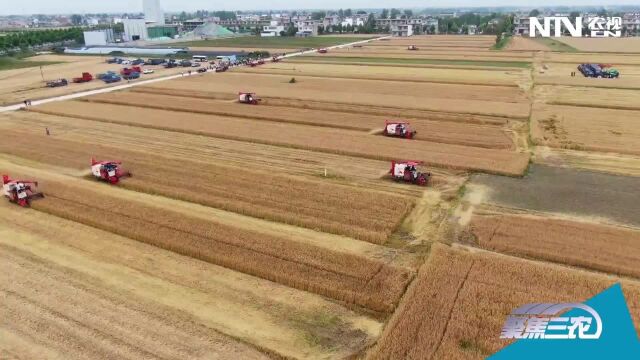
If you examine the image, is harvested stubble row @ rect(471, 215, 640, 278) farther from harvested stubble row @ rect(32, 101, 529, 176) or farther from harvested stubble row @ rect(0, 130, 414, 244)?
harvested stubble row @ rect(32, 101, 529, 176)

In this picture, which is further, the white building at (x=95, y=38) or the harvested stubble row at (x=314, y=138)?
the white building at (x=95, y=38)

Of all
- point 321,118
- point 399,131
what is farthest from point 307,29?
point 399,131

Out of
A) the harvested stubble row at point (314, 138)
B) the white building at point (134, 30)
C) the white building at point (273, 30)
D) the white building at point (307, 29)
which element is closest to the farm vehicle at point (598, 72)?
the harvested stubble row at point (314, 138)

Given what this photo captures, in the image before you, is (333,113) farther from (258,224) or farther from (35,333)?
(35,333)

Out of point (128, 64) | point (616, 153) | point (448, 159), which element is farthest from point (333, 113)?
point (128, 64)

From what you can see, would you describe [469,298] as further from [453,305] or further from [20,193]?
Result: [20,193]

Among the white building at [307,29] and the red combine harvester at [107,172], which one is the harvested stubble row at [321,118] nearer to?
the red combine harvester at [107,172]
